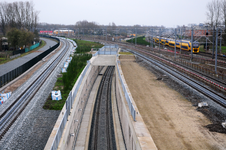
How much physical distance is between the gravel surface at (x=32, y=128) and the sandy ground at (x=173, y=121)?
255 inches

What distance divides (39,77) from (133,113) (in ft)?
59.2

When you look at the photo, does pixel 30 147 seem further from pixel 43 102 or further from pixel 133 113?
pixel 43 102

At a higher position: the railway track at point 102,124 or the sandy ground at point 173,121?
the sandy ground at point 173,121

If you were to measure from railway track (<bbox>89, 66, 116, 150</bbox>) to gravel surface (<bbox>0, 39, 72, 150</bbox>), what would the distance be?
3482 mm

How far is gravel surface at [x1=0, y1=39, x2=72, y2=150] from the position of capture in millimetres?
12523

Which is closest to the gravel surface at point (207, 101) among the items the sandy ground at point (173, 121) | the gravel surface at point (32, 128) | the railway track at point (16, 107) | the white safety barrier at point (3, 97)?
the sandy ground at point (173, 121)

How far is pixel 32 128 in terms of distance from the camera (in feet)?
47.3

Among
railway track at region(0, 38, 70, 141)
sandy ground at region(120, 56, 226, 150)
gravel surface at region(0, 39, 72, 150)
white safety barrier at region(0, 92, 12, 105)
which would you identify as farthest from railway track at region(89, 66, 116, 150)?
white safety barrier at region(0, 92, 12, 105)

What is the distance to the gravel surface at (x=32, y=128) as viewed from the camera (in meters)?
12.5

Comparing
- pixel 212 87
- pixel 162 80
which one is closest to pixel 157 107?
pixel 212 87

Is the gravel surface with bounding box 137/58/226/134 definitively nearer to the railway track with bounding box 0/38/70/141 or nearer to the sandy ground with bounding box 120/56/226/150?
the sandy ground with bounding box 120/56/226/150

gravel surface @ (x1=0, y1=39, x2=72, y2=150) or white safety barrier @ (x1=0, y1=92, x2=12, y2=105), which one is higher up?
white safety barrier @ (x1=0, y1=92, x2=12, y2=105)

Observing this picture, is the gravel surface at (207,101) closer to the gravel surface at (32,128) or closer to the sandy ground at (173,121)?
the sandy ground at (173,121)

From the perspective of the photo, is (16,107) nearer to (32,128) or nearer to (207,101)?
(32,128)
